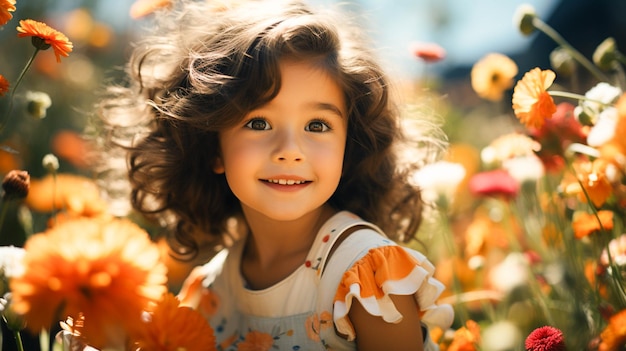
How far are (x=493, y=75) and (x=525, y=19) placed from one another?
11.6 inches

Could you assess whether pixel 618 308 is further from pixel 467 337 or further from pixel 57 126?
pixel 57 126

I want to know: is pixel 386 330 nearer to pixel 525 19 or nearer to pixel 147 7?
pixel 525 19

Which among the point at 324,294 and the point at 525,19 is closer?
the point at 324,294

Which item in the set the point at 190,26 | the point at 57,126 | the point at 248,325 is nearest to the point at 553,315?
the point at 248,325

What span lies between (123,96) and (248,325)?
527 millimetres

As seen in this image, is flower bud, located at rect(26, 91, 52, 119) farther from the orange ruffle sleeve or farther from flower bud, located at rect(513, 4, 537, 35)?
flower bud, located at rect(513, 4, 537, 35)

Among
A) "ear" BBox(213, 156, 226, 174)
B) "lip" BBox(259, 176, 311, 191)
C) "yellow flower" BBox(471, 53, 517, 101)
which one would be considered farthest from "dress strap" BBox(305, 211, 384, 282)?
"yellow flower" BBox(471, 53, 517, 101)

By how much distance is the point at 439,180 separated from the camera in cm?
117

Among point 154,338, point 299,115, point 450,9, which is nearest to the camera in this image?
point 154,338

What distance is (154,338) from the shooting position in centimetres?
71

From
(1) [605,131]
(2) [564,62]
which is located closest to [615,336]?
(1) [605,131]

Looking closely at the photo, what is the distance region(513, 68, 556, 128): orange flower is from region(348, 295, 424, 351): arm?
312 mm

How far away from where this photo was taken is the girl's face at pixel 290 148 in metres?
1.00

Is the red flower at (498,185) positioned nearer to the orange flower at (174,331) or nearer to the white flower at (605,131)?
the white flower at (605,131)
